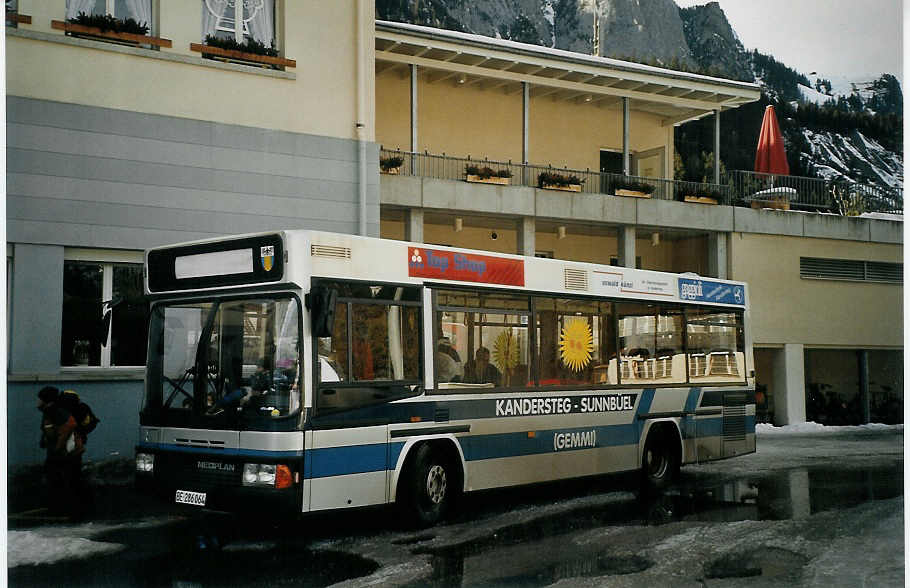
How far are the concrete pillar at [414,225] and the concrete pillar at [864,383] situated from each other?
21.8ft

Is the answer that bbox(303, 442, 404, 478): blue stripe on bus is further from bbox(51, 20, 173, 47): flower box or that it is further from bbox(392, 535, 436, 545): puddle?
bbox(51, 20, 173, 47): flower box

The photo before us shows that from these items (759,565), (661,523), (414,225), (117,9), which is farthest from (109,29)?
(759,565)

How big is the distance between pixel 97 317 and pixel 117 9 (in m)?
3.68

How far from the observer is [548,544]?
29.2 ft

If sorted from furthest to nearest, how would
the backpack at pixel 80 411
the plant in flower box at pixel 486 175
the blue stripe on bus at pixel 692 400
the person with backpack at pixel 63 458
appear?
the plant in flower box at pixel 486 175 < the blue stripe on bus at pixel 692 400 < the backpack at pixel 80 411 < the person with backpack at pixel 63 458

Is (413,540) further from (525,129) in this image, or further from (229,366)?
(525,129)

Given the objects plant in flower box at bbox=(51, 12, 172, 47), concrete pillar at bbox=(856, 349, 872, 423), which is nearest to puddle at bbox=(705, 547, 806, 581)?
concrete pillar at bbox=(856, 349, 872, 423)

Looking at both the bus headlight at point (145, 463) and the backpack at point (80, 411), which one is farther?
the backpack at point (80, 411)

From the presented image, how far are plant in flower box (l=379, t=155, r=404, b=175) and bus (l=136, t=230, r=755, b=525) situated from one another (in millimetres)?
5909

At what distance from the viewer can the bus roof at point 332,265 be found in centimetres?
841

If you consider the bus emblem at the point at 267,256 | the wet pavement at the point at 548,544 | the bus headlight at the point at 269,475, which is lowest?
the wet pavement at the point at 548,544

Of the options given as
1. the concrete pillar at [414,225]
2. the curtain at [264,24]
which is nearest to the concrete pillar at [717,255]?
the concrete pillar at [414,225]

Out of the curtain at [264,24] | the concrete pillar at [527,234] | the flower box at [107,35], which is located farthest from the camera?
the concrete pillar at [527,234]

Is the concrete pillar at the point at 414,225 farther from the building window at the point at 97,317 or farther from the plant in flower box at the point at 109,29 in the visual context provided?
the plant in flower box at the point at 109,29
